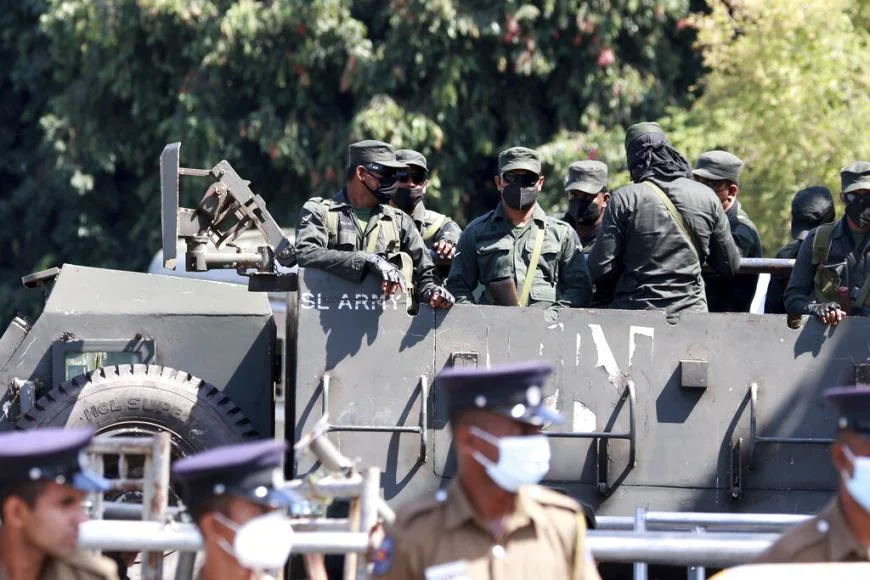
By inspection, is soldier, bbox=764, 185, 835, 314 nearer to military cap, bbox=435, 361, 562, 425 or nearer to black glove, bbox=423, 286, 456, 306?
black glove, bbox=423, 286, 456, 306

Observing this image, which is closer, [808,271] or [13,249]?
[808,271]

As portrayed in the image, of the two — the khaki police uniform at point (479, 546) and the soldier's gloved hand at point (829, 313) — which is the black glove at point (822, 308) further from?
the khaki police uniform at point (479, 546)

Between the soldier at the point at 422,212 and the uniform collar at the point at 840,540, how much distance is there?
4121 mm

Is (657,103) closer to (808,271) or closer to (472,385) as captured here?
(808,271)

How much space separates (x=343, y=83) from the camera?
17.8m

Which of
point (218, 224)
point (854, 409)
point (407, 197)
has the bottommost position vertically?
point (854, 409)

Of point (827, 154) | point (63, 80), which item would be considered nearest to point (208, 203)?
point (827, 154)

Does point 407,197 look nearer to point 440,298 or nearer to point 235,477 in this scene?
point 440,298

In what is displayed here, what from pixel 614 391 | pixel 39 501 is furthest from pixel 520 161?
pixel 39 501

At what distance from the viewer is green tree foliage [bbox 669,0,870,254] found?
594 inches

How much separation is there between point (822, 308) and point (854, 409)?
2.96 metres

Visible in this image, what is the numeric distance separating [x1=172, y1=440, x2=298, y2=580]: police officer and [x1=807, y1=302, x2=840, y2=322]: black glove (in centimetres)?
371

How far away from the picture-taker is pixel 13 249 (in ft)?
72.0

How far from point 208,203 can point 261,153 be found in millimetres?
10656
